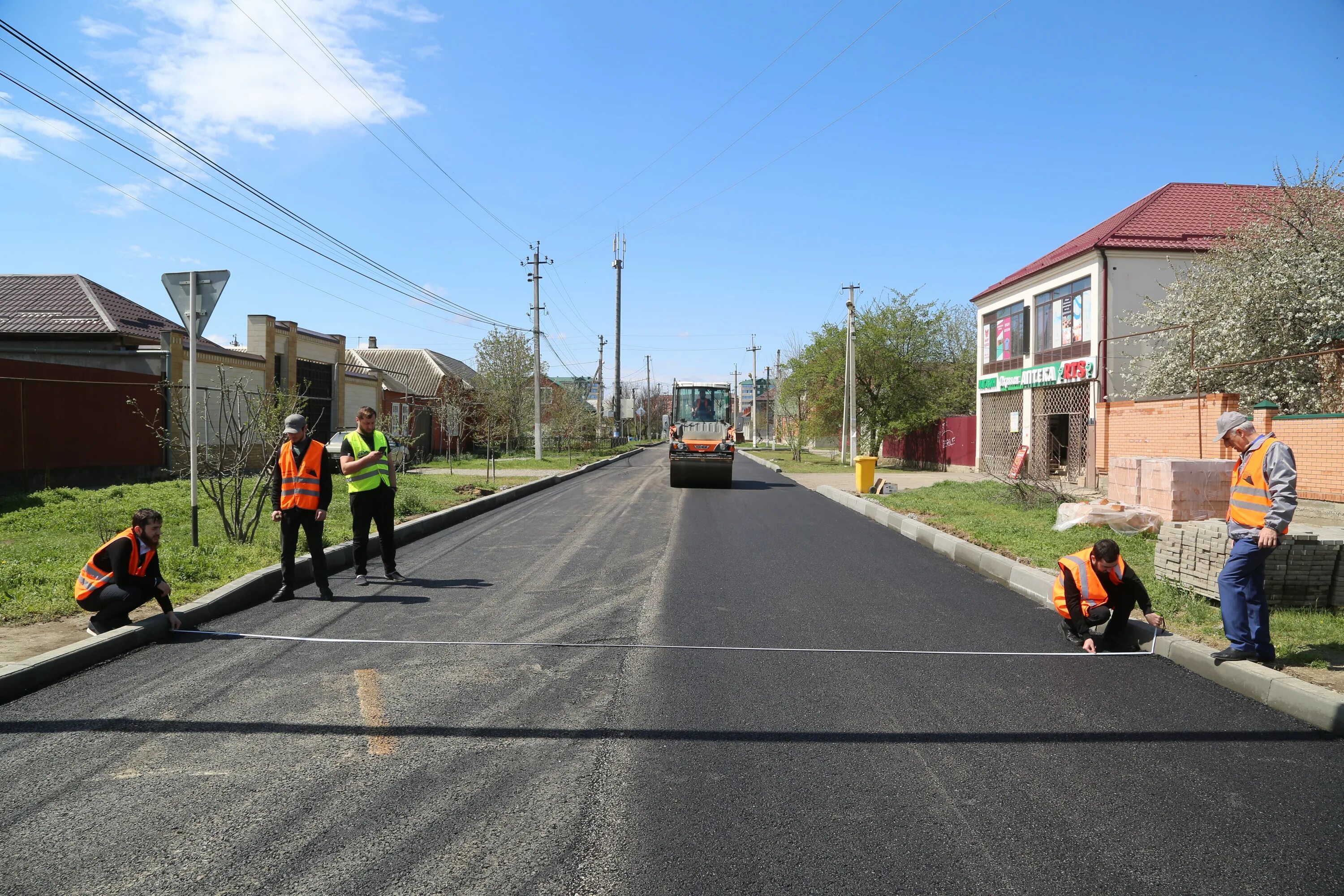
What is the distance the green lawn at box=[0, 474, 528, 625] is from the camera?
714 cm

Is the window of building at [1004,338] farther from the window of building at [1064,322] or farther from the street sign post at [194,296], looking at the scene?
the street sign post at [194,296]

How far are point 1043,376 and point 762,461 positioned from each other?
60.2ft

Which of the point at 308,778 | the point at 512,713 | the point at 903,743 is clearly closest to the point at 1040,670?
the point at 903,743

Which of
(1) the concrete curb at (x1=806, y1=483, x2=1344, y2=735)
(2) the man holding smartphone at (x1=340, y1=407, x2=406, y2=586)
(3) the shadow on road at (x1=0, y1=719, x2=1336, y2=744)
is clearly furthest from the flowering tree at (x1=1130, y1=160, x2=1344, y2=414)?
(2) the man holding smartphone at (x1=340, y1=407, x2=406, y2=586)

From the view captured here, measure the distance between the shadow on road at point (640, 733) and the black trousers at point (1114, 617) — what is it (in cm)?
168

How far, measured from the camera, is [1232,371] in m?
18.1

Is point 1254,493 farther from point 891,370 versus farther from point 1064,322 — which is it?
point 891,370

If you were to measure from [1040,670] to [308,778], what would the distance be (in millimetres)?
4510

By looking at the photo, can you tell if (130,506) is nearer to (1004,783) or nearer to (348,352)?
(1004,783)

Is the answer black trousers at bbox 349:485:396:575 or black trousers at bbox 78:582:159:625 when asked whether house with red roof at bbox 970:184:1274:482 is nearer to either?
black trousers at bbox 349:485:396:575

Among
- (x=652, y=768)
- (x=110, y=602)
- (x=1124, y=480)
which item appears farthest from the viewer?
(x=1124, y=480)

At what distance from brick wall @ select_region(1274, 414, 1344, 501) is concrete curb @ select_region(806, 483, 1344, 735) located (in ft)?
23.2

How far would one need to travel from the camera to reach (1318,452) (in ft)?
45.3

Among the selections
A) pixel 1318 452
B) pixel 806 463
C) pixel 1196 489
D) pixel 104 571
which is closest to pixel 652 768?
pixel 104 571
